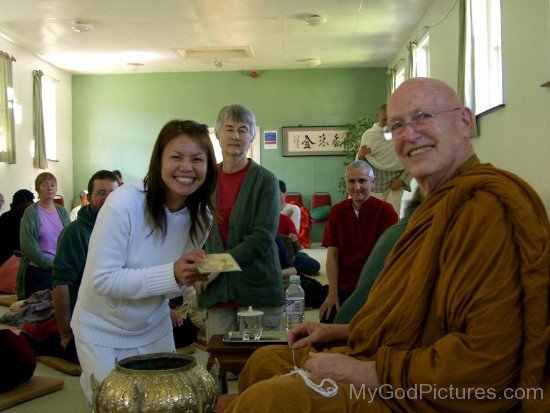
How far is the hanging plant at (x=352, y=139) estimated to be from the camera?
→ 10.6 m

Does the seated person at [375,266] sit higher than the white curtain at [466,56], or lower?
lower

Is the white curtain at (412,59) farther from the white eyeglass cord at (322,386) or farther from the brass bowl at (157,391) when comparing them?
the brass bowl at (157,391)

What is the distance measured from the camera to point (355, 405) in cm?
127

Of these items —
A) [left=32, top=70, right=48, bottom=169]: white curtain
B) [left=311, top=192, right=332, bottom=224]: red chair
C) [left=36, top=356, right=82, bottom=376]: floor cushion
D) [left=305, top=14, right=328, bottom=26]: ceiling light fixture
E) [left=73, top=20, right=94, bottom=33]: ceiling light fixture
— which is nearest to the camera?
[left=36, top=356, right=82, bottom=376]: floor cushion

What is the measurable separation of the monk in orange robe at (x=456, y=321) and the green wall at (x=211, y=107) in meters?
9.99

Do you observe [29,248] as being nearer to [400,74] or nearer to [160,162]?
[160,162]

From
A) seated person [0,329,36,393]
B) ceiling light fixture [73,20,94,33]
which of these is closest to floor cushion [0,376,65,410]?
seated person [0,329,36,393]

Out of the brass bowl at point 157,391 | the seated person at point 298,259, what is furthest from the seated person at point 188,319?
the brass bowl at point 157,391

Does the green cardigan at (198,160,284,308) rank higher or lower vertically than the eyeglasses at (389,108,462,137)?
lower

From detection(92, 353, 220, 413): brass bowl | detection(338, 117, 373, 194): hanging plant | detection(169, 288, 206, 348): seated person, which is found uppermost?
detection(338, 117, 373, 194): hanging plant

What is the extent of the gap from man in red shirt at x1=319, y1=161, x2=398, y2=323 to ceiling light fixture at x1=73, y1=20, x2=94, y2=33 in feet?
19.0

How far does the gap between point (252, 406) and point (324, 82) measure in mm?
10550

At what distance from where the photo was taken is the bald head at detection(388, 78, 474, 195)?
153cm
